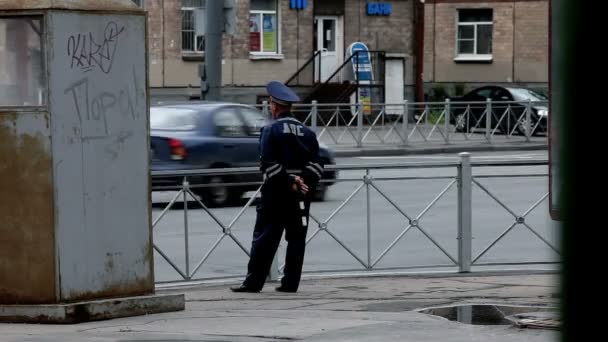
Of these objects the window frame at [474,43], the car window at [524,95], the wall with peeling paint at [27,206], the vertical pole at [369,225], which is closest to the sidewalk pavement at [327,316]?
the wall with peeling paint at [27,206]

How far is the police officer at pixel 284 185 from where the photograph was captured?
9688 millimetres

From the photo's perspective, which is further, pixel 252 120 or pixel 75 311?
pixel 252 120

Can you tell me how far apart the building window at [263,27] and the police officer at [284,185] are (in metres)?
30.9

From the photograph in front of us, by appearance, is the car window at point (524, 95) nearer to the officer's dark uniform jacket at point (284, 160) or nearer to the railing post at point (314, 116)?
the railing post at point (314, 116)

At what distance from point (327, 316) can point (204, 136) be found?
1013 cm

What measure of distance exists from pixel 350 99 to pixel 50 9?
3131 cm

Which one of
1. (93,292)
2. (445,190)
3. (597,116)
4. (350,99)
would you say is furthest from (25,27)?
(350,99)

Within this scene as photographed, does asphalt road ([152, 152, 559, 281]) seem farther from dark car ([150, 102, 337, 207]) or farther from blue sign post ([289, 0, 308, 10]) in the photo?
blue sign post ([289, 0, 308, 10])

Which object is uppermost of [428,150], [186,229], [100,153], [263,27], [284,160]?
[263,27]

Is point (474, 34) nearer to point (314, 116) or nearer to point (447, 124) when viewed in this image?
point (447, 124)

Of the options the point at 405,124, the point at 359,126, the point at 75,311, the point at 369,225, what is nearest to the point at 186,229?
the point at 369,225

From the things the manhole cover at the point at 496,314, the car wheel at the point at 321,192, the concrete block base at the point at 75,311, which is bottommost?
the manhole cover at the point at 496,314

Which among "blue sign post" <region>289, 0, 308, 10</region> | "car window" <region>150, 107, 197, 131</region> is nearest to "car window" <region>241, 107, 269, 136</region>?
Result: "car window" <region>150, 107, 197, 131</region>

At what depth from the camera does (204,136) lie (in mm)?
18156
